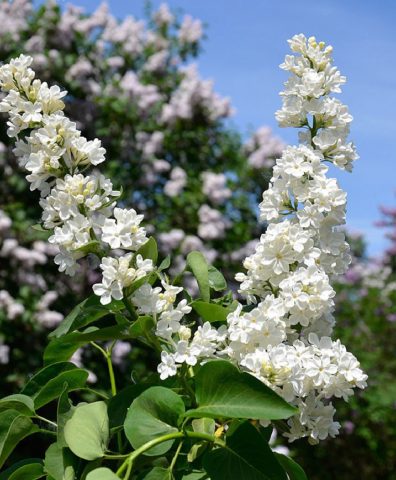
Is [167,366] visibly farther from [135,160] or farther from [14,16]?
[14,16]

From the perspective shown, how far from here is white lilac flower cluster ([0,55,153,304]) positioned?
85 centimetres

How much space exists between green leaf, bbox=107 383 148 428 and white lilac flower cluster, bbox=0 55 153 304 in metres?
0.10

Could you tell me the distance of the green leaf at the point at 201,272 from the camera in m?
0.96

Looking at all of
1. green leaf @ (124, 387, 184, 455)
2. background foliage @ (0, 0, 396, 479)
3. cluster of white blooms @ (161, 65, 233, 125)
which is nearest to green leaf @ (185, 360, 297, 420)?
green leaf @ (124, 387, 184, 455)

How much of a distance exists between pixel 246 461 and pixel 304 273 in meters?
0.20

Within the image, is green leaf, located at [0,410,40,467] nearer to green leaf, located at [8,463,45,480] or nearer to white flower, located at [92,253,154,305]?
green leaf, located at [8,463,45,480]

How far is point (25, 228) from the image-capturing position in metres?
4.16

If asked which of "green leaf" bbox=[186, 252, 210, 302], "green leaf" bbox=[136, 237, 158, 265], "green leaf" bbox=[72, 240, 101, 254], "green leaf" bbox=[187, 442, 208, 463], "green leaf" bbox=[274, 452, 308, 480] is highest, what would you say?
"green leaf" bbox=[186, 252, 210, 302]

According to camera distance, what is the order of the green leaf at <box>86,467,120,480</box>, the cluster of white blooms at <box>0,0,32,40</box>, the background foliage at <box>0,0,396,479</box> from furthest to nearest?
the cluster of white blooms at <box>0,0,32,40</box> → the background foliage at <box>0,0,396,479</box> → the green leaf at <box>86,467,120,480</box>

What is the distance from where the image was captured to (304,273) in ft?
2.76

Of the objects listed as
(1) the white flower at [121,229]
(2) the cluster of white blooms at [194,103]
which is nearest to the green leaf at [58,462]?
(1) the white flower at [121,229]

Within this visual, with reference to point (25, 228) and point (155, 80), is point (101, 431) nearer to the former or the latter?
point (25, 228)

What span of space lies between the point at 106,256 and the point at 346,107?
0.34 m

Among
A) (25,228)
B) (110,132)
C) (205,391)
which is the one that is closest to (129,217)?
(205,391)
